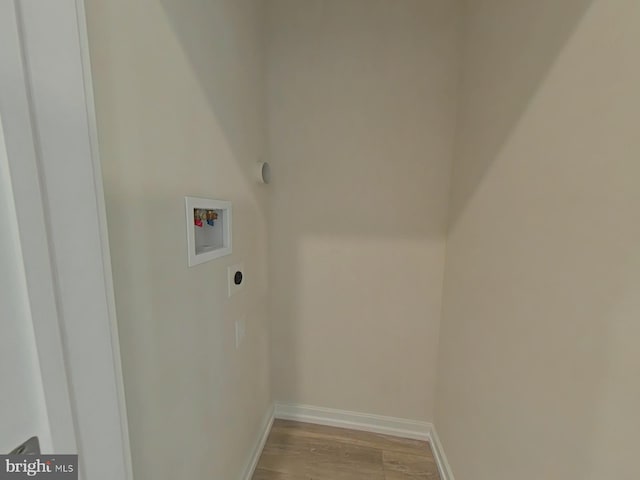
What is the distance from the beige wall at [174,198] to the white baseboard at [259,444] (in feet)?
0.46

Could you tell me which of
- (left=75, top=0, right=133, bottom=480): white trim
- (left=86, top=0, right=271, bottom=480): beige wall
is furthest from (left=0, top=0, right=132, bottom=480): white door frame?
(left=86, top=0, right=271, bottom=480): beige wall

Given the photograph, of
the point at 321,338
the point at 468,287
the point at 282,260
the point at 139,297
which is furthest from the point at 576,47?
the point at 321,338

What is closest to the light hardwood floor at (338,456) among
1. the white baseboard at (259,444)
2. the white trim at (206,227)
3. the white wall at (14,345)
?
the white baseboard at (259,444)

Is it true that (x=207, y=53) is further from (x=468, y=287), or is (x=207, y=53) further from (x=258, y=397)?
(x=258, y=397)

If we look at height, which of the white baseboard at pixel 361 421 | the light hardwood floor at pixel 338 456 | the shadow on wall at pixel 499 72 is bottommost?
the light hardwood floor at pixel 338 456

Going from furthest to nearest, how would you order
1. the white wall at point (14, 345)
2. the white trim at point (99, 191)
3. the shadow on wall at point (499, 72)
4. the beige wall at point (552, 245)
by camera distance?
1. the shadow on wall at point (499, 72)
2. the beige wall at point (552, 245)
3. the white trim at point (99, 191)
4. the white wall at point (14, 345)

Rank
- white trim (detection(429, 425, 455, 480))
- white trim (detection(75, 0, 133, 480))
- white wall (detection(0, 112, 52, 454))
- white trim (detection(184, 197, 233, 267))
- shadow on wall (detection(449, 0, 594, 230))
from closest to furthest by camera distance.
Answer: white wall (detection(0, 112, 52, 454))
white trim (detection(75, 0, 133, 480))
shadow on wall (detection(449, 0, 594, 230))
white trim (detection(184, 197, 233, 267))
white trim (detection(429, 425, 455, 480))

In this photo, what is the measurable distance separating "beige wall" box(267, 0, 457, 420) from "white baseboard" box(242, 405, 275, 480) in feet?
0.76

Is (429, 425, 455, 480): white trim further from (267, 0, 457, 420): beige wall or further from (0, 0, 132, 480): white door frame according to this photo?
(0, 0, 132, 480): white door frame

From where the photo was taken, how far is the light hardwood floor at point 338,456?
154 centimetres

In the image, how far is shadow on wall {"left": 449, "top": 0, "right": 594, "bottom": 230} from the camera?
0.80 metres

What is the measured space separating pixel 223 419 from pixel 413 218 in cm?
144

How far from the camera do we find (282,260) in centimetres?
183

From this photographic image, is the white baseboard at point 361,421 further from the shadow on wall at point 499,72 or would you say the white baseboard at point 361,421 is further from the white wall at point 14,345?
the white wall at point 14,345
